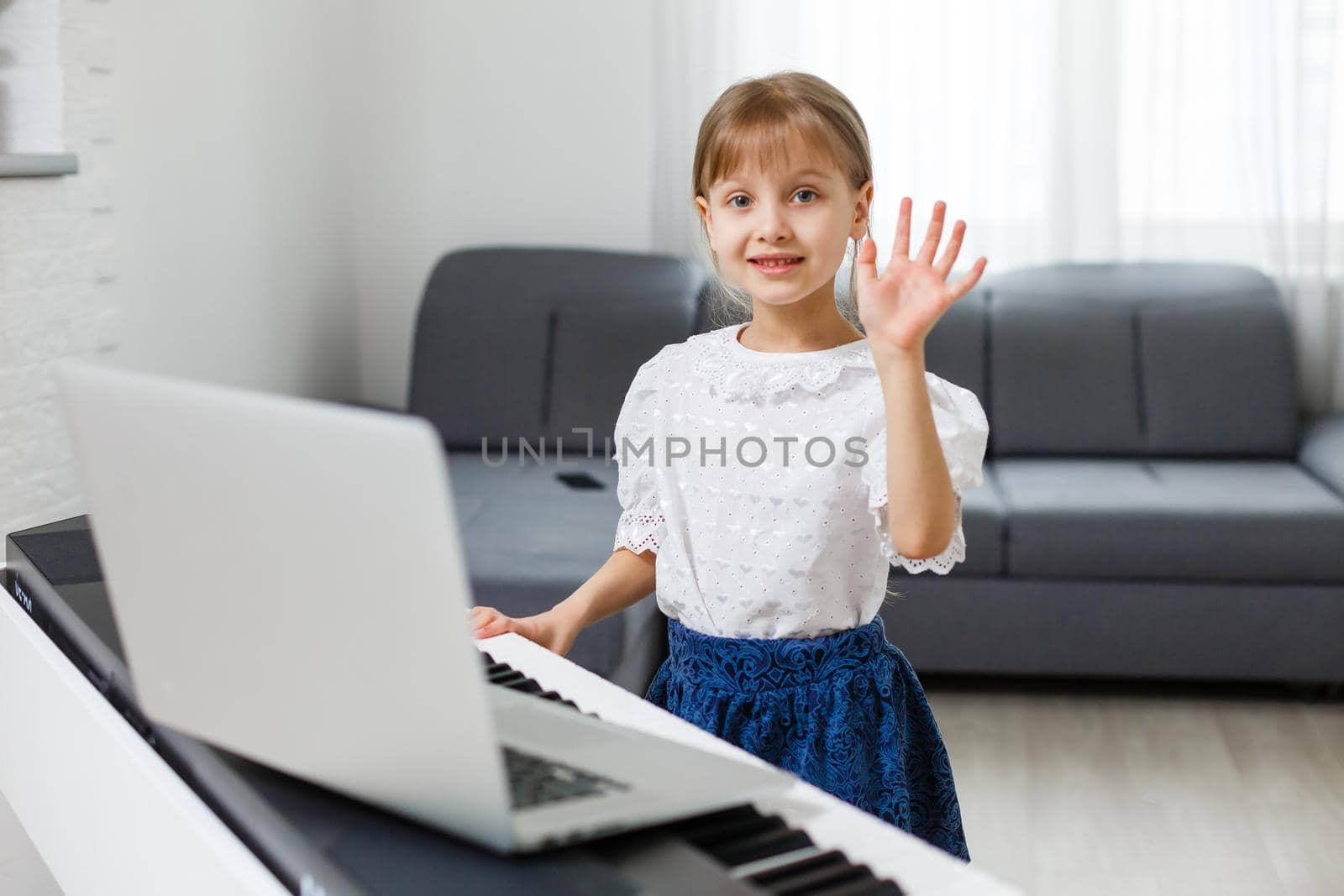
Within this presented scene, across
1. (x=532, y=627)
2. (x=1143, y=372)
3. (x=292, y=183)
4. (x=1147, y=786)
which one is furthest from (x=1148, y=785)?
(x=292, y=183)

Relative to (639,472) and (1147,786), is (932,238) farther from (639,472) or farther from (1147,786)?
(1147,786)

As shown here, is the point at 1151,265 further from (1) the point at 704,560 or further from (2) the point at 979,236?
(1) the point at 704,560

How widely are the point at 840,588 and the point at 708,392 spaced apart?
9.1 inches

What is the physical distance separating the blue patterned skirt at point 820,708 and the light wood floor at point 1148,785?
1.02m

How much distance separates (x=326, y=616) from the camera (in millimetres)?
596

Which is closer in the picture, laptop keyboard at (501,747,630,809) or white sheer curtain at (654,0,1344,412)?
laptop keyboard at (501,747,630,809)

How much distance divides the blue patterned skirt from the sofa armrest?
2.08 metres

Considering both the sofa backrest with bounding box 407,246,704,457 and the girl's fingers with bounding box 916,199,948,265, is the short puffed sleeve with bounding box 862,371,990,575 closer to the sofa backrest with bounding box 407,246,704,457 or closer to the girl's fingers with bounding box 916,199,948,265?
the girl's fingers with bounding box 916,199,948,265

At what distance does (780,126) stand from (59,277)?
1.63 meters

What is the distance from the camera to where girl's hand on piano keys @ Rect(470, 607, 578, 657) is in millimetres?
1085

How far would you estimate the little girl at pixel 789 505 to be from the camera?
1.21 metres

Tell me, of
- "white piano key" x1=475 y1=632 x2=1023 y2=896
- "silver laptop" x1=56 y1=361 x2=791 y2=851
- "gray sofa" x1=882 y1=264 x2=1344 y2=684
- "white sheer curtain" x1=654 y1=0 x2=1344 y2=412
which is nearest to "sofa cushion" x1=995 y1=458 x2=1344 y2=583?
"gray sofa" x1=882 y1=264 x2=1344 y2=684

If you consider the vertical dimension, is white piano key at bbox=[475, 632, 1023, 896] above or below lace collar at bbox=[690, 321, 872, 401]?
below

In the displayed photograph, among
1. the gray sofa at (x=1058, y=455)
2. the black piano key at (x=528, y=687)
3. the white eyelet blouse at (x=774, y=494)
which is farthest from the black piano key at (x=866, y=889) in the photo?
the gray sofa at (x=1058, y=455)
